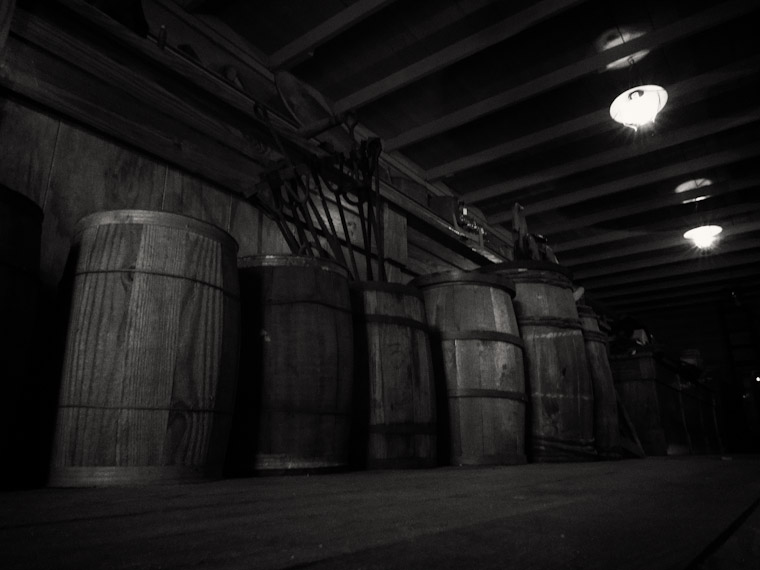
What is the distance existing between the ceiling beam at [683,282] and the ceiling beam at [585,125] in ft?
21.9

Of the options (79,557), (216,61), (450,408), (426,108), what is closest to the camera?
(79,557)

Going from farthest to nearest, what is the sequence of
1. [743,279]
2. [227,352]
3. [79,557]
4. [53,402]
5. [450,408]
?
[743,279]
[450,408]
[227,352]
[53,402]
[79,557]

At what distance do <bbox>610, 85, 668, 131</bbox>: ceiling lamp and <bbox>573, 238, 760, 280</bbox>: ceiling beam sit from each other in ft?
15.3

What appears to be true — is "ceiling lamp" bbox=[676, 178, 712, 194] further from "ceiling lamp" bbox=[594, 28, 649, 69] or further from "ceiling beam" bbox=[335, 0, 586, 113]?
"ceiling beam" bbox=[335, 0, 586, 113]

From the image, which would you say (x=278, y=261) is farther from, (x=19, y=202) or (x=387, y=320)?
(x=19, y=202)

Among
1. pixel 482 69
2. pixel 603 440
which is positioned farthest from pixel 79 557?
pixel 482 69

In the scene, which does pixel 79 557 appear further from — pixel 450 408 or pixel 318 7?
pixel 318 7

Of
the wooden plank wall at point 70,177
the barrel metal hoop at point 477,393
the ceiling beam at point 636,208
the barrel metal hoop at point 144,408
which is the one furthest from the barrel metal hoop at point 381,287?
the ceiling beam at point 636,208

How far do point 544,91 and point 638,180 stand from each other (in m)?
3.01

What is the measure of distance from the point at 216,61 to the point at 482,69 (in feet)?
8.39

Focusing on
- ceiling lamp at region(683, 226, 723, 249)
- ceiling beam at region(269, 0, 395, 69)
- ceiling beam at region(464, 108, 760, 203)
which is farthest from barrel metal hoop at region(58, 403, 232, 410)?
ceiling lamp at region(683, 226, 723, 249)

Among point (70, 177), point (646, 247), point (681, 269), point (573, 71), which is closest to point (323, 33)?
point (573, 71)

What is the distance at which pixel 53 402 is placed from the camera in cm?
149

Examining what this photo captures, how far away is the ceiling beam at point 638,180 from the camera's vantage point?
658 cm
